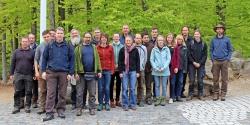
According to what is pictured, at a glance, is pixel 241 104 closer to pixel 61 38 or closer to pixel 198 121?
pixel 198 121

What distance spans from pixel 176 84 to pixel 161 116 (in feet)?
8.01

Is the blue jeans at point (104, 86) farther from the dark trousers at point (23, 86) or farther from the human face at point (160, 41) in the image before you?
the dark trousers at point (23, 86)

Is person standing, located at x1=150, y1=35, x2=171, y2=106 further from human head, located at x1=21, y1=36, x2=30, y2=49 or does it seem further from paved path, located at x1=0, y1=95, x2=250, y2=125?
human head, located at x1=21, y1=36, x2=30, y2=49

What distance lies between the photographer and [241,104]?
472 inches

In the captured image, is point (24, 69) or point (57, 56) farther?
point (24, 69)

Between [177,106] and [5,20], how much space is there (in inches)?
647

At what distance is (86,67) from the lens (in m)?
10.6

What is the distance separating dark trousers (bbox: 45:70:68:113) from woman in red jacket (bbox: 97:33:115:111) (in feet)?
3.76

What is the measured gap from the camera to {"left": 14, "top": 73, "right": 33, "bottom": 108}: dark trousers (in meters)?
11.1

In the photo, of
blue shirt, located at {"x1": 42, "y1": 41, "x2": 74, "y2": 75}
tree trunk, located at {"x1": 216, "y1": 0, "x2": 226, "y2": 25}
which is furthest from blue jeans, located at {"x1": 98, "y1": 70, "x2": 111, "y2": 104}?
tree trunk, located at {"x1": 216, "y1": 0, "x2": 226, "y2": 25}

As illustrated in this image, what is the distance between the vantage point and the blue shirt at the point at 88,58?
34.7ft

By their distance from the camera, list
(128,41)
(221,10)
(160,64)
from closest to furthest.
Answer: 1. (128,41)
2. (160,64)
3. (221,10)

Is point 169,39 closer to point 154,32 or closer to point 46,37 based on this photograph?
point 154,32

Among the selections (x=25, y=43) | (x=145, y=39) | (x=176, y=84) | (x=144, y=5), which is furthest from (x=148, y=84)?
(x=144, y=5)
